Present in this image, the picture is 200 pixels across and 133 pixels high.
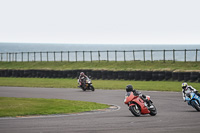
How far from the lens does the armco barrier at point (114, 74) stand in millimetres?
35031

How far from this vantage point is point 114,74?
4012cm

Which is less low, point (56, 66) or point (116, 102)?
point (116, 102)

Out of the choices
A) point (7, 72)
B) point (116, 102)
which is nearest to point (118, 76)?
point (7, 72)

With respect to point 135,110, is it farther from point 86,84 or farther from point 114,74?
point 114,74

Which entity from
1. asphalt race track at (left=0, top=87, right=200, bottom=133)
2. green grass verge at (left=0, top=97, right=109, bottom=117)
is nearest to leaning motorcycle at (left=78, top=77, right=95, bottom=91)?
green grass verge at (left=0, top=97, right=109, bottom=117)

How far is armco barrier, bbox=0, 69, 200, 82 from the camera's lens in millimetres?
35031

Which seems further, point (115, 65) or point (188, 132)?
point (115, 65)

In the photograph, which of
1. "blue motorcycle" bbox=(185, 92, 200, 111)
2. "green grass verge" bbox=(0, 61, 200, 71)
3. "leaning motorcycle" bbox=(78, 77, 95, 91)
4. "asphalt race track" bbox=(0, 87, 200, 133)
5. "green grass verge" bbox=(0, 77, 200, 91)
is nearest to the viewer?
"asphalt race track" bbox=(0, 87, 200, 133)

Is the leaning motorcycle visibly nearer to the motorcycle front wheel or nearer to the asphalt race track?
the asphalt race track

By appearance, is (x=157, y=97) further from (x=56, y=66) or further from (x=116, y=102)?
(x=56, y=66)

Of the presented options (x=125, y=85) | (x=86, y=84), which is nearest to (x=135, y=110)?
(x=86, y=84)

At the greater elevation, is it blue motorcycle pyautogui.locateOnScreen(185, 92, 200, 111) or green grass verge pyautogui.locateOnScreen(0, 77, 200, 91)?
blue motorcycle pyautogui.locateOnScreen(185, 92, 200, 111)

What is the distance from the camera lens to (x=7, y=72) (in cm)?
4891

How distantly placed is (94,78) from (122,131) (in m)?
30.1
